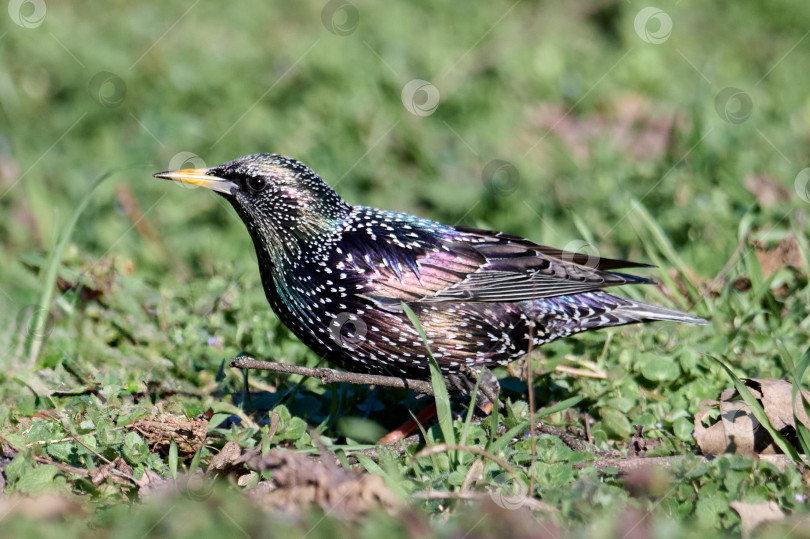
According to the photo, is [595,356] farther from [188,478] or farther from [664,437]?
[188,478]

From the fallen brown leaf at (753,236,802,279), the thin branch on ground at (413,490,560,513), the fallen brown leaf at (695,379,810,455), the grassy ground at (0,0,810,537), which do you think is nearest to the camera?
the thin branch on ground at (413,490,560,513)

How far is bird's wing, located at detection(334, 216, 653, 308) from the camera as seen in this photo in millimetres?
3938

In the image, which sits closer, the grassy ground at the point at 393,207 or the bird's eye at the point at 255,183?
the grassy ground at the point at 393,207

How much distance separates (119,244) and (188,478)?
313 cm

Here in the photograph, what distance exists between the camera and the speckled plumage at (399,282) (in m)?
3.84

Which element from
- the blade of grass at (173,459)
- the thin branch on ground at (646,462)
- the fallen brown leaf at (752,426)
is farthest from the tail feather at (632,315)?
the blade of grass at (173,459)

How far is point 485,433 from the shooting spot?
3572 mm

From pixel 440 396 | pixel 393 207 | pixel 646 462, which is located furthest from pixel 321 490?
pixel 393 207

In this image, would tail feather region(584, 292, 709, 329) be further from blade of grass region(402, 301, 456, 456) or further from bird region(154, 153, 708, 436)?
blade of grass region(402, 301, 456, 456)

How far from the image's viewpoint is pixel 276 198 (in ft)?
13.3

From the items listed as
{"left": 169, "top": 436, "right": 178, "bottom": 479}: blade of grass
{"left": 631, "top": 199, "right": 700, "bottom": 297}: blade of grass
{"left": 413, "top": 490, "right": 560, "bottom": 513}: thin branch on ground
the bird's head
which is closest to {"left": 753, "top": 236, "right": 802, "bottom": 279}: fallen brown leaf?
{"left": 631, "top": 199, "right": 700, "bottom": 297}: blade of grass

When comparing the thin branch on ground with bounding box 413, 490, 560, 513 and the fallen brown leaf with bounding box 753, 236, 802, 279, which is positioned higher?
the fallen brown leaf with bounding box 753, 236, 802, 279

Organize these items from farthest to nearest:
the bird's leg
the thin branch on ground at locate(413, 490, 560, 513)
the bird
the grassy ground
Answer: the bird's leg → the bird → the grassy ground → the thin branch on ground at locate(413, 490, 560, 513)

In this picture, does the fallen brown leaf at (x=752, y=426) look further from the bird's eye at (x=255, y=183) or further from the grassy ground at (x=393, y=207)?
the bird's eye at (x=255, y=183)
